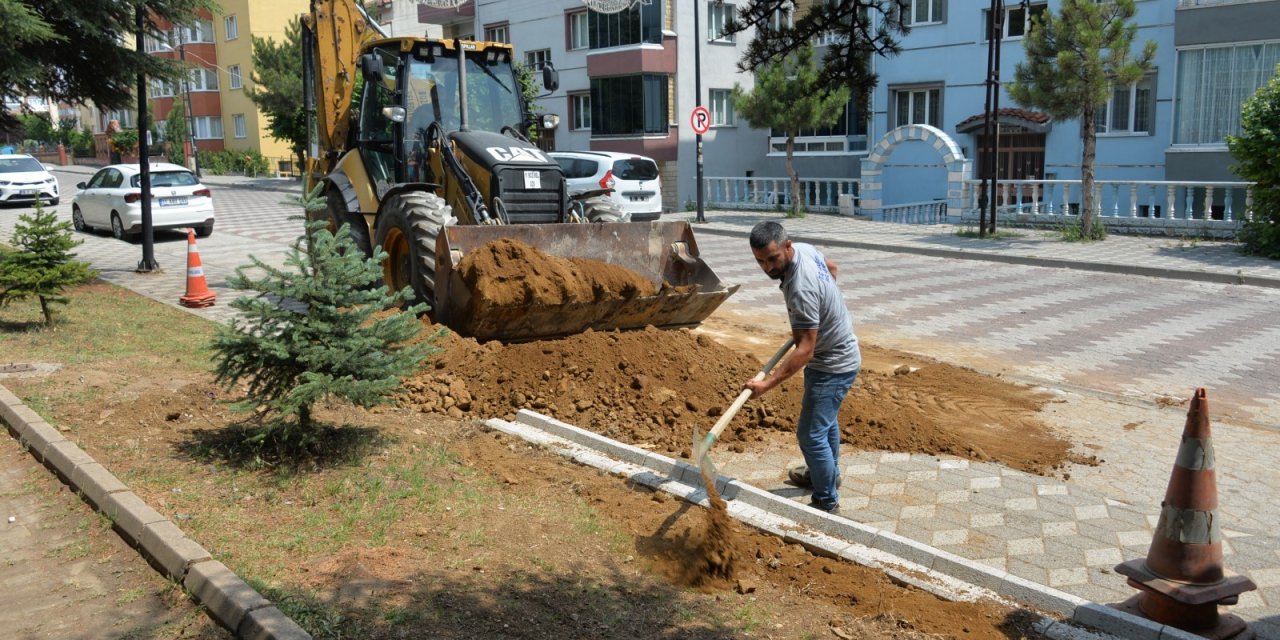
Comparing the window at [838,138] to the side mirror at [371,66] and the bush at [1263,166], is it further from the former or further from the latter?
the side mirror at [371,66]

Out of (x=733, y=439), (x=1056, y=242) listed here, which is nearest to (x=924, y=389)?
(x=733, y=439)

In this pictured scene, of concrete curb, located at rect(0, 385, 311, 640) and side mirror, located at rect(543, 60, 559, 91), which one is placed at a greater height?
side mirror, located at rect(543, 60, 559, 91)

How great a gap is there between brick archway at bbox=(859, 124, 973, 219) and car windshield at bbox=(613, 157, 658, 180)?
5839 mm

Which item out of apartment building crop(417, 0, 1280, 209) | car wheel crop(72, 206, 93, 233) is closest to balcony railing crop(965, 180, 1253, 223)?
apartment building crop(417, 0, 1280, 209)

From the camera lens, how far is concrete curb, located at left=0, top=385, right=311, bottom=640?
416cm

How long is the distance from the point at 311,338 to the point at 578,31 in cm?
3022

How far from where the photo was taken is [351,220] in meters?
12.0

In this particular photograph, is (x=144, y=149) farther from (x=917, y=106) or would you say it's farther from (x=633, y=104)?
(x=917, y=106)

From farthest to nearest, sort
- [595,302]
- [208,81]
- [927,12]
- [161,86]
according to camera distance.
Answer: [208,81] < [927,12] < [161,86] < [595,302]

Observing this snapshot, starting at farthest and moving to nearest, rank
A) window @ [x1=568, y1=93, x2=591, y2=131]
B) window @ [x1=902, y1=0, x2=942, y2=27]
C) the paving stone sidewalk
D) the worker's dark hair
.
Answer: window @ [x1=568, y1=93, x2=591, y2=131] → window @ [x1=902, y1=0, x2=942, y2=27] → the worker's dark hair → the paving stone sidewalk

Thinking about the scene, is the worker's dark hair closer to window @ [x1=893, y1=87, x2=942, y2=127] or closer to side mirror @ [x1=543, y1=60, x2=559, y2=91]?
side mirror @ [x1=543, y1=60, x2=559, y2=91]

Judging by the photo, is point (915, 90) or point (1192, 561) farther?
point (915, 90)

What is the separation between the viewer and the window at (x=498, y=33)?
37378mm

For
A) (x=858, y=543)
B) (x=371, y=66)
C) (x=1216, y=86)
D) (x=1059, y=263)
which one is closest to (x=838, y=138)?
(x=1216, y=86)
